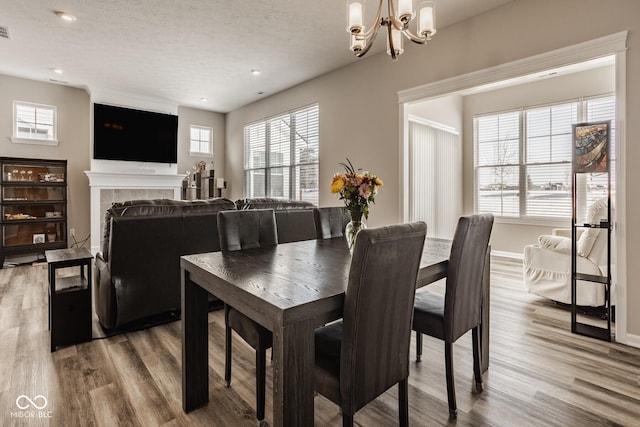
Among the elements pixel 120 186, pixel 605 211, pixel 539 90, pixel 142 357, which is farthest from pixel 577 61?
pixel 120 186

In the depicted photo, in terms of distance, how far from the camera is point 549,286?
11.0ft

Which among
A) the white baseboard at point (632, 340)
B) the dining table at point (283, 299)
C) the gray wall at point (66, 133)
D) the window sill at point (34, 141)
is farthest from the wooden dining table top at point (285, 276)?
the window sill at point (34, 141)

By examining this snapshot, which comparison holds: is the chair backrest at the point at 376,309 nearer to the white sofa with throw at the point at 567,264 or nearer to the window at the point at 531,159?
the white sofa with throw at the point at 567,264

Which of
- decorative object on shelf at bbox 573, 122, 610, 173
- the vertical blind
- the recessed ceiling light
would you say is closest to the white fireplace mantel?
the recessed ceiling light

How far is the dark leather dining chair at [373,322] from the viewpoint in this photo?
1.17 metres

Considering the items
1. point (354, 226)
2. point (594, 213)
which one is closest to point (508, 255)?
point (594, 213)

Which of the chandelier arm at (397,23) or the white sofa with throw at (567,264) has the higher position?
the chandelier arm at (397,23)

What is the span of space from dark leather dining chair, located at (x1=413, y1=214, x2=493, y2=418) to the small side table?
2.41m

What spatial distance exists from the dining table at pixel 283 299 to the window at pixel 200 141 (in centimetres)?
592

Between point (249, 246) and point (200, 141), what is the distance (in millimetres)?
6037

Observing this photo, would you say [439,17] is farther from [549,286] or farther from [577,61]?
[549,286]

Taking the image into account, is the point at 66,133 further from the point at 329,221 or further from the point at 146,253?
the point at 329,221

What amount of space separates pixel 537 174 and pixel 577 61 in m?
2.98

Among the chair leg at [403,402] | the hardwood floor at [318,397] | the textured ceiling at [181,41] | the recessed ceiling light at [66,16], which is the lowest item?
the hardwood floor at [318,397]
